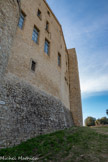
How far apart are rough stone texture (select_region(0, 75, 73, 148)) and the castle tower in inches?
43.7

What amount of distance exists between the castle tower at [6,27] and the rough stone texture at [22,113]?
111 centimetres

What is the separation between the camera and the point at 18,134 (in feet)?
16.4

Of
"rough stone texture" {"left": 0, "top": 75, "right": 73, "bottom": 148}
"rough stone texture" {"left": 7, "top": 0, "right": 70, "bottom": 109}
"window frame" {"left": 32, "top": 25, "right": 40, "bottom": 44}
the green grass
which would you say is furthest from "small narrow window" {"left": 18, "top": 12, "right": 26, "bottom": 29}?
the green grass

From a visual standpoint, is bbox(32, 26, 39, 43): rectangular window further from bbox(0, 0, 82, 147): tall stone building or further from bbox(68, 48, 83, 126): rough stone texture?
bbox(68, 48, 83, 126): rough stone texture

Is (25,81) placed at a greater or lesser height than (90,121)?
greater

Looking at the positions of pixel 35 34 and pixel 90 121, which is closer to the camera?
pixel 35 34

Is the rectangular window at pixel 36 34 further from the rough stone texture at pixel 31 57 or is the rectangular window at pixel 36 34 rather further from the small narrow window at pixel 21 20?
the small narrow window at pixel 21 20

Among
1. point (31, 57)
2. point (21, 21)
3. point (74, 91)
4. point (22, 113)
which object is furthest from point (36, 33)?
point (74, 91)

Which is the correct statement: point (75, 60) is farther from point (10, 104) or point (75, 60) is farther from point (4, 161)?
point (4, 161)

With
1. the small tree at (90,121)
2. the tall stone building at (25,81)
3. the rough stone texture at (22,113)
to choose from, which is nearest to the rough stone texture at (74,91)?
the tall stone building at (25,81)

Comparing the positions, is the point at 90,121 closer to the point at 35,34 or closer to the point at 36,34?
the point at 36,34

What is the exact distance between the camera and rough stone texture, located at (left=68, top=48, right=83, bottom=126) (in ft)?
46.8

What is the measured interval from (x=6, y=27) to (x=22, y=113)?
16.8 ft

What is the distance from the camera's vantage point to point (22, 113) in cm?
562
